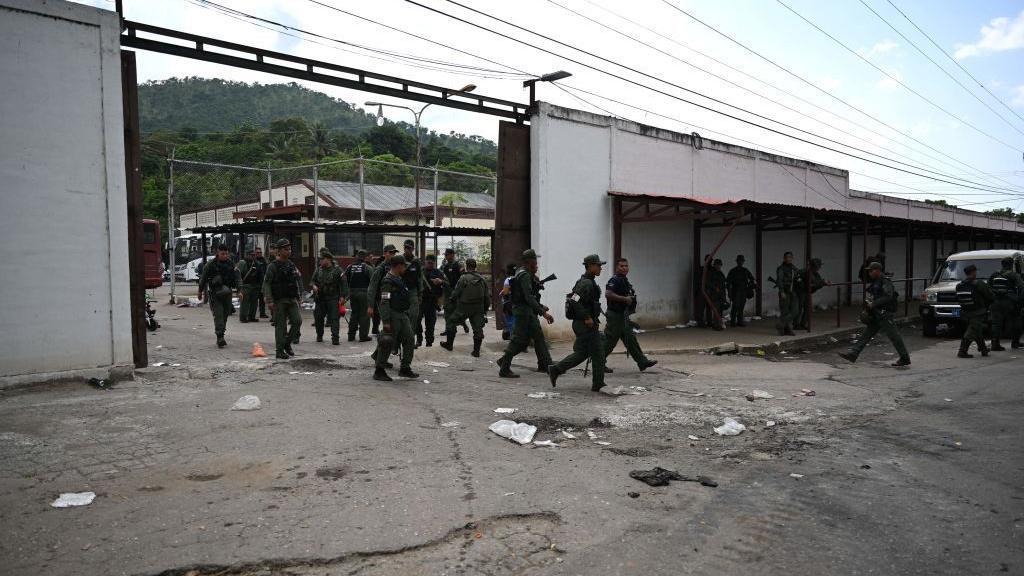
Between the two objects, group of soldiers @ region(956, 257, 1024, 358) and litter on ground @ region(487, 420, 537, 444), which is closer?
litter on ground @ region(487, 420, 537, 444)

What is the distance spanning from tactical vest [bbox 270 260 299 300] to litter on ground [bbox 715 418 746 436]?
667 centimetres

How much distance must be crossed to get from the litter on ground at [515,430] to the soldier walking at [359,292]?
20.7 feet

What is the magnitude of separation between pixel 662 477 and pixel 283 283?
7.09 metres

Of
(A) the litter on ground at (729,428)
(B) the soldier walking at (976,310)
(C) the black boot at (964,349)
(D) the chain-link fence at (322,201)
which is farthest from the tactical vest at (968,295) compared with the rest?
(D) the chain-link fence at (322,201)

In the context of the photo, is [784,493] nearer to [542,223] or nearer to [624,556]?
[624,556]

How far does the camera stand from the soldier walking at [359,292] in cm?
1217

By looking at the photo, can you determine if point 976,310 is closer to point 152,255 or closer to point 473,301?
point 473,301

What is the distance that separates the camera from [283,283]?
33.0 feet

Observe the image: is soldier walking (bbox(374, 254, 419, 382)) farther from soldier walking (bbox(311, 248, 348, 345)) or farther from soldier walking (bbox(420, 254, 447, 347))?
soldier walking (bbox(311, 248, 348, 345))

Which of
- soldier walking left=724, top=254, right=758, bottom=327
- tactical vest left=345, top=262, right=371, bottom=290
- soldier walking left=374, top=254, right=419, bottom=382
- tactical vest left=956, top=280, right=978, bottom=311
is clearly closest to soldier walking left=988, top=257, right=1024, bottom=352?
tactical vest left=956, top=280, right=978, bottom=311

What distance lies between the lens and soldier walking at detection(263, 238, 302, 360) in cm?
984

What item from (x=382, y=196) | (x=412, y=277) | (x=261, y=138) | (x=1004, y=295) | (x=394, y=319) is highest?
(x=261, y=138)

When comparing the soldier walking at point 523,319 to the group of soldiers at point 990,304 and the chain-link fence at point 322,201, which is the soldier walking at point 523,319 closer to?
the group of soldiers at point 990,304

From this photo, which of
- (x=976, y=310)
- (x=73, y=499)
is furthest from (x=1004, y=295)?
(x=73, y=499)
